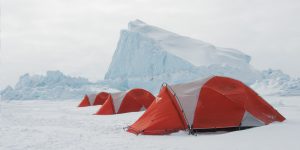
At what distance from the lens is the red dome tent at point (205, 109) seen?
8.09 metres

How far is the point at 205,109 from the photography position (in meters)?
8.23

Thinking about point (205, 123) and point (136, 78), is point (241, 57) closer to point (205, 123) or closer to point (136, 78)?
point (136, 78)

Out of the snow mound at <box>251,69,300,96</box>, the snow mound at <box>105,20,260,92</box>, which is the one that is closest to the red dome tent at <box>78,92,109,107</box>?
the snow mound at <box>251,69,300,96</box>

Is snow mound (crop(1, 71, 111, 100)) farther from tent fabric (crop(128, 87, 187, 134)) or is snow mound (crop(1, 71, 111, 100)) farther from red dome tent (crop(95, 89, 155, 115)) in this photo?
tent fabric (crop(128, 87, 187, 134))

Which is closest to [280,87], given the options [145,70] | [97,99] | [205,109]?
[145,70]

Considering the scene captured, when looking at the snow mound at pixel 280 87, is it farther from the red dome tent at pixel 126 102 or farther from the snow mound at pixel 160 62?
the red dome tent at pixel 126 102

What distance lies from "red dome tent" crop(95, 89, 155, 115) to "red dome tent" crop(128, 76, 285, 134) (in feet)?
25.6

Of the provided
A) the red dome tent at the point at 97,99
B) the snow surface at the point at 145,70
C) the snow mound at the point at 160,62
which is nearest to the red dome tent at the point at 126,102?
the red dome tent at the point at 97,99

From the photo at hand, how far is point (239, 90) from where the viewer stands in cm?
873

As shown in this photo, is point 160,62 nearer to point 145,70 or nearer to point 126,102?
point 145,70

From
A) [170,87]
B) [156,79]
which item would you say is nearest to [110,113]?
[170,87]

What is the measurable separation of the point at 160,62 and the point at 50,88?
18539 mm

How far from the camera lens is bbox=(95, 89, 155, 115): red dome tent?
16.5m

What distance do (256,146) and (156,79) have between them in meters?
50.3
